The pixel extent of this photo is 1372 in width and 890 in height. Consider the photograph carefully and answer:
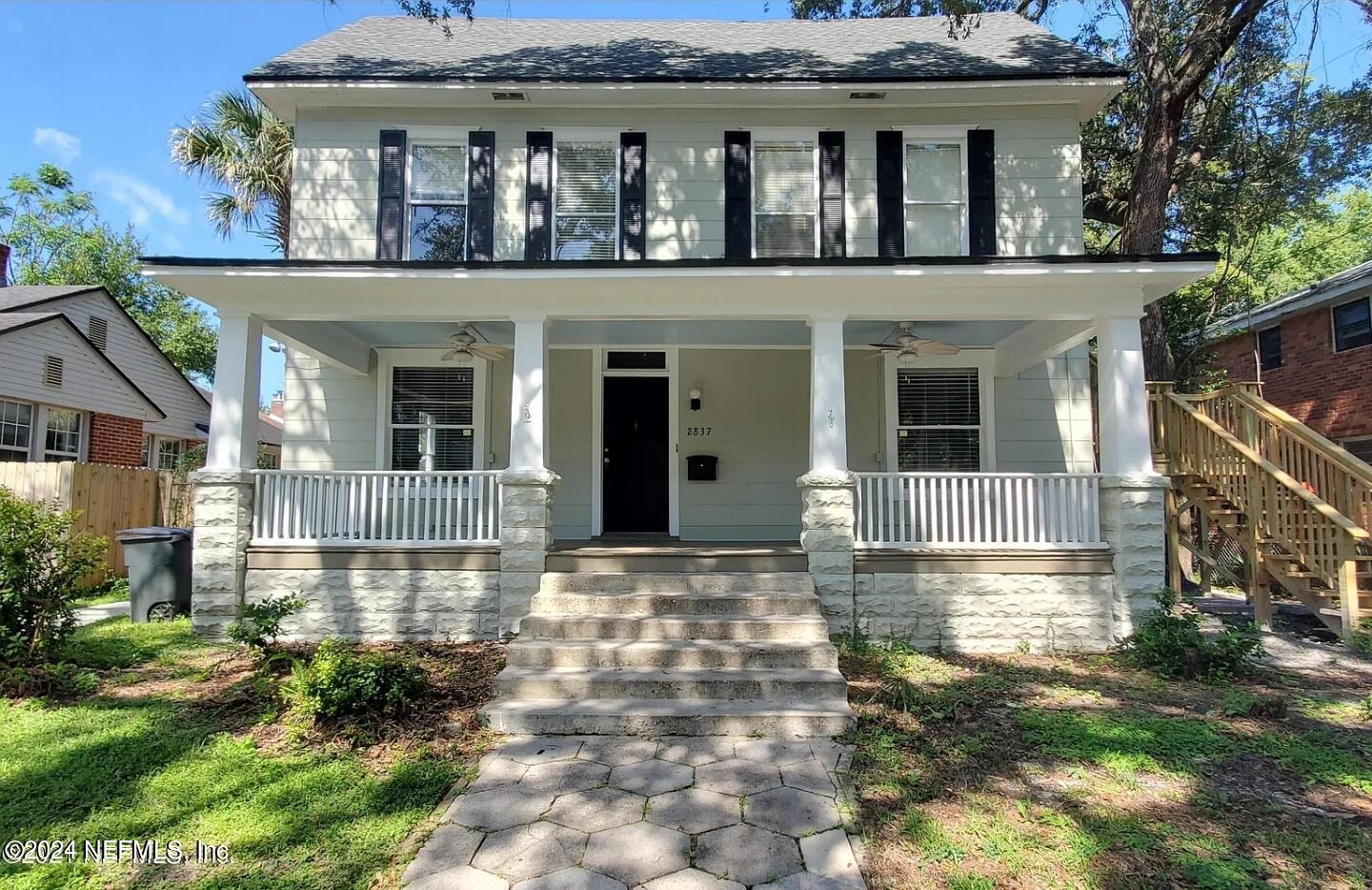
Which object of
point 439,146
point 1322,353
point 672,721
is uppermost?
point 439,146

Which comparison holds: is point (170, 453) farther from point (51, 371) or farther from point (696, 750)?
point (696, 750)

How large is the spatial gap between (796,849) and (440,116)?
315 inches

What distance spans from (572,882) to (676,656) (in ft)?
6.82

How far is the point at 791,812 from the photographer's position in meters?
3.04

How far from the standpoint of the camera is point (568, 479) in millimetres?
7973

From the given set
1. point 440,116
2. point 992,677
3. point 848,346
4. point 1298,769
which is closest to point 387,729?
point 992,677

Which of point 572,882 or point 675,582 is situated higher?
point 675,582

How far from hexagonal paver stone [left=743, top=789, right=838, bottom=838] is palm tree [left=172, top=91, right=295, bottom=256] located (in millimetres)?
11965

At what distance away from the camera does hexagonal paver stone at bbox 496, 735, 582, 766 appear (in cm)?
362

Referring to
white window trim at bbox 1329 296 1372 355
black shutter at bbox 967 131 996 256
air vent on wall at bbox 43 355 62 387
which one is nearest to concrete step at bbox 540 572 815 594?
black shutter at bbox 967 131 996 256

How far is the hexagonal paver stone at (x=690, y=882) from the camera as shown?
8.16 ft

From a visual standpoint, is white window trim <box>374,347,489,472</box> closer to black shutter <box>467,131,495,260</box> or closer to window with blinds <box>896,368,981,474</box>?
black shutter <box>467,131,495,260</box>

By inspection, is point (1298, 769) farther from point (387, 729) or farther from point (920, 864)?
point (387, 729)

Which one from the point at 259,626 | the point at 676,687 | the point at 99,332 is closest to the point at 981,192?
the point at 676,687
